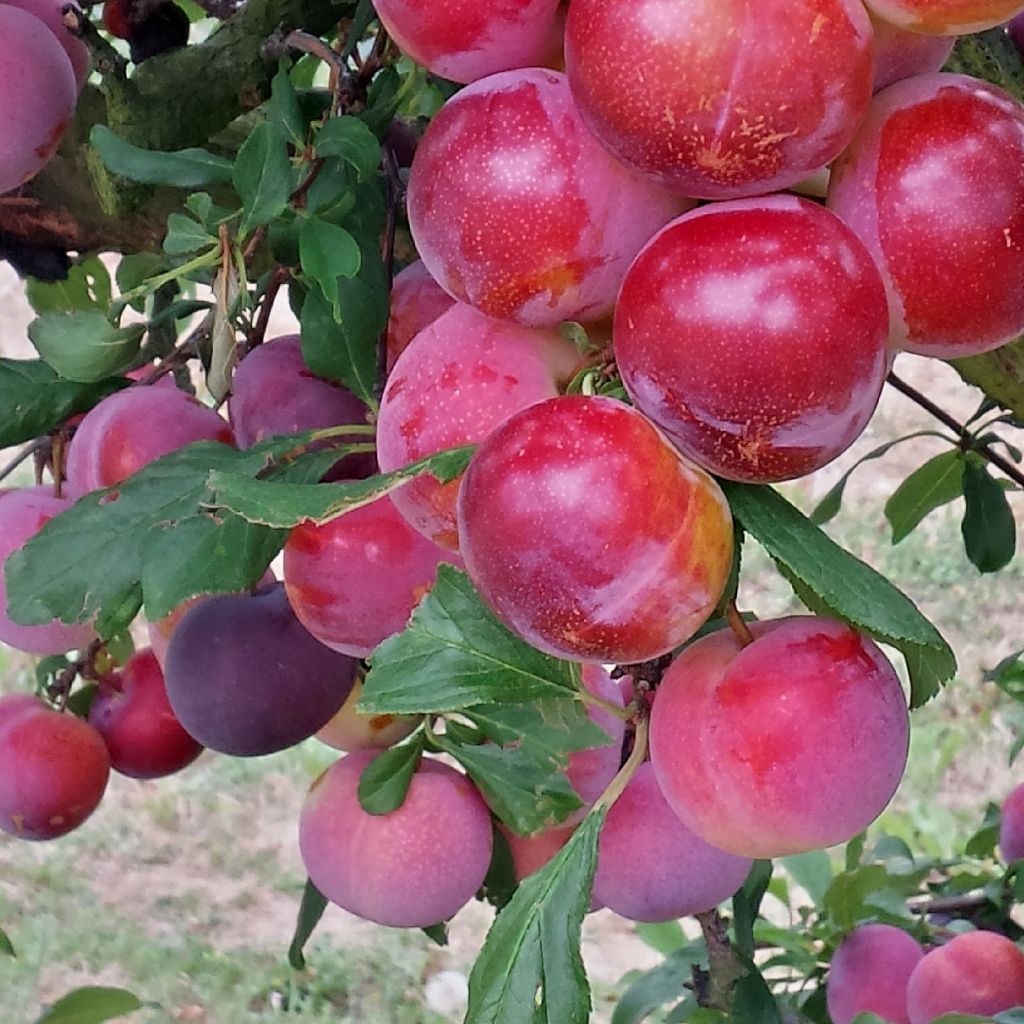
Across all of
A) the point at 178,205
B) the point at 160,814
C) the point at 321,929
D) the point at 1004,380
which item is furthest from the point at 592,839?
the point at 160,814

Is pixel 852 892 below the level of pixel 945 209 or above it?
below

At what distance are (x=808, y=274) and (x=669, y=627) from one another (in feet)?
0.39

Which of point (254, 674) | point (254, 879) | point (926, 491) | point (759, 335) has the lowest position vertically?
point (254, 879)

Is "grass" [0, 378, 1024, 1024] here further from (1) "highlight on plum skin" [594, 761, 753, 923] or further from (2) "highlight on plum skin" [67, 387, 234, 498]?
(2) "highlight on plum skin" [67, 387, 234, 498]

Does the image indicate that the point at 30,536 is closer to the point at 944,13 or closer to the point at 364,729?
the point at 364,729

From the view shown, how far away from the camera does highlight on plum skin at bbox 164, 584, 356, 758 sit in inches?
28.8

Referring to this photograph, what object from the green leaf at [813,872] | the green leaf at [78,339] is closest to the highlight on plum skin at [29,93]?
the green leaf at [78,339]

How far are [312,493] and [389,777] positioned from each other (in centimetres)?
38

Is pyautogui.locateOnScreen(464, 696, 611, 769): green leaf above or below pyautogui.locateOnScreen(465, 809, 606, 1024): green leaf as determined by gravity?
below

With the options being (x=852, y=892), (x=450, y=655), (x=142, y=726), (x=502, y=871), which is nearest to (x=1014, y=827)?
(x=852, y=892)

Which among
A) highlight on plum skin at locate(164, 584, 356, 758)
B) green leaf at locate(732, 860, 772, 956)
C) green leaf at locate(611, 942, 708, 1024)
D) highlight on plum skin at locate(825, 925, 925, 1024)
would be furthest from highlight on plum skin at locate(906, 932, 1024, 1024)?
highlight on plum skin at locate(164, 584, 356, 758)

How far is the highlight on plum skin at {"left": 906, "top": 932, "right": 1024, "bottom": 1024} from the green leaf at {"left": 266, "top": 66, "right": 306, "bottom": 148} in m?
0.87

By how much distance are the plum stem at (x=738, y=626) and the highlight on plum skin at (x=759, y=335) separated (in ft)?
0.36

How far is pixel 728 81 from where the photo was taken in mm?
343
